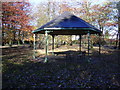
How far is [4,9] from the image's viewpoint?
11.4m

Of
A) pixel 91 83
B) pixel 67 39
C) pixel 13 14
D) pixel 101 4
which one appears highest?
pixel 101 4

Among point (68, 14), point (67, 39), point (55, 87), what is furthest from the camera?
point (67, 39)

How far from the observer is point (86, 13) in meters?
18.5

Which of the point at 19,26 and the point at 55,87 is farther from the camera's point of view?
the point at 19,26

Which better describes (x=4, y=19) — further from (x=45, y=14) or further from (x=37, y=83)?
Answer: (x=45, y=14)

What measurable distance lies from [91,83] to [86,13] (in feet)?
53.5

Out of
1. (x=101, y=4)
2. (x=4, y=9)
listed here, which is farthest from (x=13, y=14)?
(x=101, y=4)

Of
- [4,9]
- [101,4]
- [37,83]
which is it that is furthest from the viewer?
[101,4]

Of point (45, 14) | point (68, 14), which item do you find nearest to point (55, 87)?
point (68, 14)

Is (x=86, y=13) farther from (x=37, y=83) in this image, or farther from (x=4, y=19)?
(x=37, y=83)

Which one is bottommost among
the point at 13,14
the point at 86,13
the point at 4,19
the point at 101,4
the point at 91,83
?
the point at 91,83

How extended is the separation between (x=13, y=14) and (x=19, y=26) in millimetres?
1888

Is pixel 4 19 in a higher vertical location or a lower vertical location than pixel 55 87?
higher

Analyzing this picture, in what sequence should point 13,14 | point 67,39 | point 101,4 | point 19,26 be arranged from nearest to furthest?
point 13,14 < point 19,26 < point 101,4 < point 67,39
